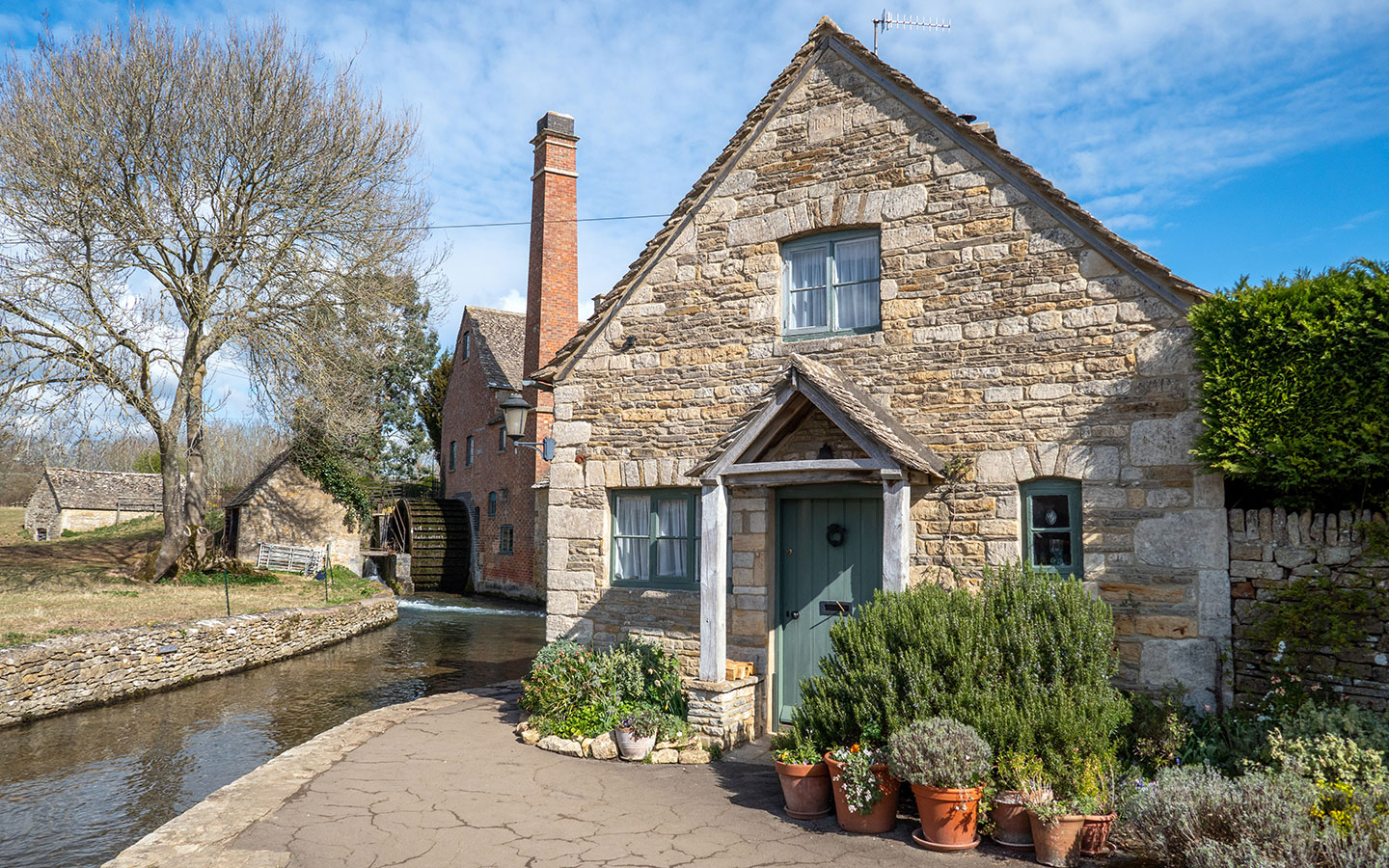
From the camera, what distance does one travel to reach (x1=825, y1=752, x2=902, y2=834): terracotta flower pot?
224 inches

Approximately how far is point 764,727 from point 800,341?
3.74 metres

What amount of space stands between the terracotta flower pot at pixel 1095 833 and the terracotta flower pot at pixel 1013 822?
307mm

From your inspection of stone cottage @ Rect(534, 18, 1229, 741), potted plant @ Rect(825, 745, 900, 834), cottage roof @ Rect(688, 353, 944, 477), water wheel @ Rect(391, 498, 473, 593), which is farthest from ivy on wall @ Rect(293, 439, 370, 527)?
potted plant @ Rect(825, 745, 900, 834)

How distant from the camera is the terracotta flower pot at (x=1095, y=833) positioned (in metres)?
5.15

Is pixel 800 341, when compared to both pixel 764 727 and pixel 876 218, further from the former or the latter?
pixel 764 727

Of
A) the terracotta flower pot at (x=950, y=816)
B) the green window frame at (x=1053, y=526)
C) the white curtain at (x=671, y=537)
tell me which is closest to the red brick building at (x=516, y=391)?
the white curtain at (x=671, y=537)

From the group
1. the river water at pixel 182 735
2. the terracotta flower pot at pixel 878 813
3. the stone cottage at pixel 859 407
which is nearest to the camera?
the terracotta flower pot at pixel 878 813

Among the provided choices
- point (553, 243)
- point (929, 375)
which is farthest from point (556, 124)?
point (929, 375)

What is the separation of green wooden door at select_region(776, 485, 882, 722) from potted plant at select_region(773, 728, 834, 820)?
1.92 m

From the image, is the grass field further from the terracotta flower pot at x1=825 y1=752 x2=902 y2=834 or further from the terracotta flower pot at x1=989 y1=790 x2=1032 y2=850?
the terracotta flower pot at x1=989 y1=790 x2=1032 y2=850

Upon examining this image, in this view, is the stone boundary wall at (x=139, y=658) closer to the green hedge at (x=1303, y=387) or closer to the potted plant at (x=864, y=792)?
the potted plant at (x=864, y=792)

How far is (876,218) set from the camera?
26.8ft

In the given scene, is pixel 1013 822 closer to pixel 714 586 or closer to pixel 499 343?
pixel 714 586

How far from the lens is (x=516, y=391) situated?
707 inches
